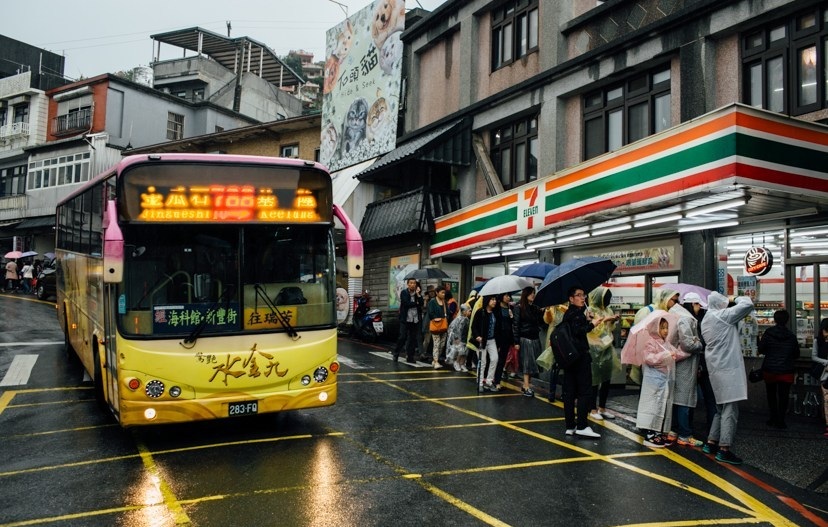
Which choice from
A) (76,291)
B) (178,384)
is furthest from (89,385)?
(178,384)

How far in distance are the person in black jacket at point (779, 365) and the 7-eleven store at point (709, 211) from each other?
1.34 meters

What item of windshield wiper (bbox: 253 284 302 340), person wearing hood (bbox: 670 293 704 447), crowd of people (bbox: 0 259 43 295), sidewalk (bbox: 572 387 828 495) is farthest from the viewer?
crowd of people (bbox: 0 259 43 295)

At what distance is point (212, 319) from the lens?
6988mm

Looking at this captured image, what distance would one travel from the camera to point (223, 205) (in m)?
7.12

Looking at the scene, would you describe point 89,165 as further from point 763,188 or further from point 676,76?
point 763,188

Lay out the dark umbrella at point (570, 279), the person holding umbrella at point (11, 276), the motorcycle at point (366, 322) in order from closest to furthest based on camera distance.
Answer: the dark umbrella at point (570, 279)
the motorcycle at point (366, 322)
the person holding umbrella at point (11, 276)

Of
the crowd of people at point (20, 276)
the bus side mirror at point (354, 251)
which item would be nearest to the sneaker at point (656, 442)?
the bus side mirror at point (354, 251)

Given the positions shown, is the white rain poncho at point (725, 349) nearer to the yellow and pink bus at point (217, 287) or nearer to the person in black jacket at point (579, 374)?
the person in black jacket at point (579, 374)

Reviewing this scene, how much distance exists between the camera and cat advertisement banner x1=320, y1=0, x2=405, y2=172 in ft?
71.4

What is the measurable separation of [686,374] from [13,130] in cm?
4310

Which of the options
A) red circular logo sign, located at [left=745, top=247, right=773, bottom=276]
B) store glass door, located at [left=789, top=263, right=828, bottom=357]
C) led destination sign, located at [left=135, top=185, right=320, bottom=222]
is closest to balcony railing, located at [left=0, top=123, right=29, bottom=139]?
led destination sign, located at [left=135, top=185, right=320, bottom=222]

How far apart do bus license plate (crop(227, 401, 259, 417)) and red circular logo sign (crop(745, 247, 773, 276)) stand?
840cm

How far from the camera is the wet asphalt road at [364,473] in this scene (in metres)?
5.06

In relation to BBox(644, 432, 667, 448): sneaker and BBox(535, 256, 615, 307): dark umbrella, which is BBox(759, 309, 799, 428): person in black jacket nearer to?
BBox(644, 432, 667, 448): sneaker
